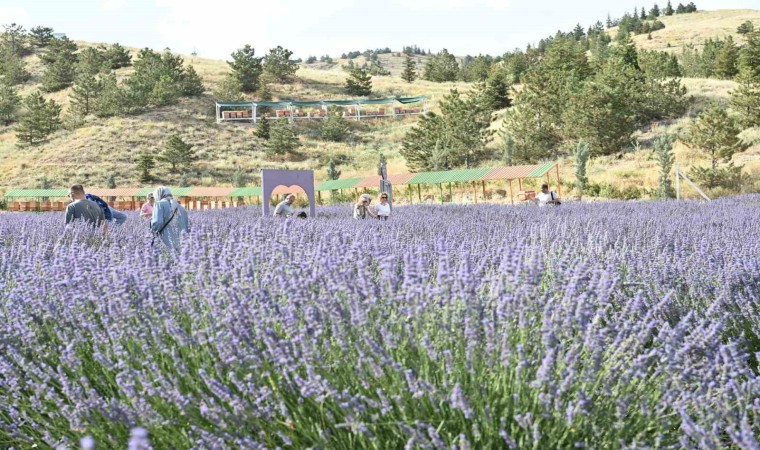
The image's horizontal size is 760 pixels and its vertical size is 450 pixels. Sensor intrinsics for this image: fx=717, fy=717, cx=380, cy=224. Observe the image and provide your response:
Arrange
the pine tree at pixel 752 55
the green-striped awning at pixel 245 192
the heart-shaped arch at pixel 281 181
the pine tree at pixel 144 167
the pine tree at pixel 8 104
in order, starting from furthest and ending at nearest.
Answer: the pine tree at pixel 8 104, the pine tree at pixel 144 167, the pine tree at pixel 752 55, the green-striped awning at pixel 245 192, the heart-shaped arch at pixel 281 181

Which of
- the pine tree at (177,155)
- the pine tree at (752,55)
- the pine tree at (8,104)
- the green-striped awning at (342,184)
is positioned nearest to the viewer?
the green-striped awning at (342,184)

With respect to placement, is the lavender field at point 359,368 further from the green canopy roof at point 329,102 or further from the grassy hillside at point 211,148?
the green canopy roof at point 329,102

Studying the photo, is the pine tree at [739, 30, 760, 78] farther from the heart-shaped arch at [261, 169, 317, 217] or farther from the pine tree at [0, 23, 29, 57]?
the pine tree at [0, 23, 29, 57]

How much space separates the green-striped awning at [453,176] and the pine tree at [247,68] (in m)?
36.8

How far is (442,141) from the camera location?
127ft

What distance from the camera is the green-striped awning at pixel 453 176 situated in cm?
2356

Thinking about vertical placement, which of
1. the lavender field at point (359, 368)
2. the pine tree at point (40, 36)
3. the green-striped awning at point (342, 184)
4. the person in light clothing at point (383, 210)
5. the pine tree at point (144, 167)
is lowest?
the lavender field at point (359, 368)

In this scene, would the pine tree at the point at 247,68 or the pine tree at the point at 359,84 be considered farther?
the pine tree at the point at 359,84

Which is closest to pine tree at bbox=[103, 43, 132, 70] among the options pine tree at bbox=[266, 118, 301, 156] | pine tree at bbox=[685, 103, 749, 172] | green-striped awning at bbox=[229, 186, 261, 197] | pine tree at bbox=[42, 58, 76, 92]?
pine tree at bbox=[42, 58, 76, 92]

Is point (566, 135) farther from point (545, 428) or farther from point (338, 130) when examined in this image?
point (545, 428)

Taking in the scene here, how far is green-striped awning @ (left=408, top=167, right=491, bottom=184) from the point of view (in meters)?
23.6

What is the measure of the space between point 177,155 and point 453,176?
77.1 ft

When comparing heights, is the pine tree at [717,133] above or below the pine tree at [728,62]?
below

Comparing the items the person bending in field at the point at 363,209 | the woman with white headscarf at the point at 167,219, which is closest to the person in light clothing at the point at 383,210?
the person bending in field at the point at 363,209
